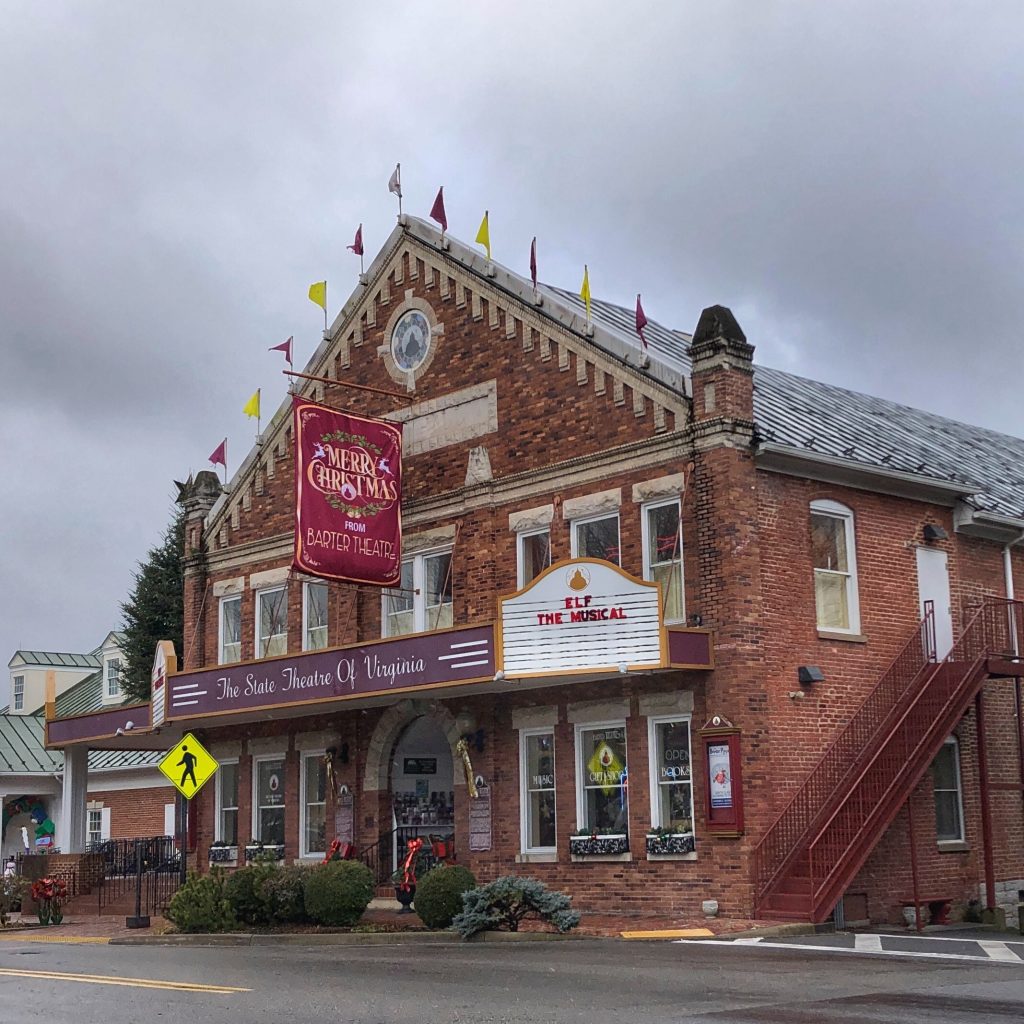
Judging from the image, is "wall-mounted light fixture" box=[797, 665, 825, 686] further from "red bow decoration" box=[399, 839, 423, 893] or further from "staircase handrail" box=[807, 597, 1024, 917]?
"red bow decoration" box=[399, 839, 423, 893]

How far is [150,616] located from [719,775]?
30.8m

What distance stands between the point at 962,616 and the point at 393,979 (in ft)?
45.8

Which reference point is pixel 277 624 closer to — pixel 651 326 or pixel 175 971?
pixel 651 326

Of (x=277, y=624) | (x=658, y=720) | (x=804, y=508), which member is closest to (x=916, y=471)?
(x=804, y=508)

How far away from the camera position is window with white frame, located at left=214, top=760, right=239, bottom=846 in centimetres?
3094

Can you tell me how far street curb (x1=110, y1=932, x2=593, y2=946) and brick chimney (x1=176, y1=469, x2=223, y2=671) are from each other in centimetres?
991

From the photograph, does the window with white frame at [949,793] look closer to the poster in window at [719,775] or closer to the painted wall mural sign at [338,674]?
the poster in window at [719,775]

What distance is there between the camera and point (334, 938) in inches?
840

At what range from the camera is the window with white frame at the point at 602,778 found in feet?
76.6

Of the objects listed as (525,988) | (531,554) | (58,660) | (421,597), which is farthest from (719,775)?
(58,660)

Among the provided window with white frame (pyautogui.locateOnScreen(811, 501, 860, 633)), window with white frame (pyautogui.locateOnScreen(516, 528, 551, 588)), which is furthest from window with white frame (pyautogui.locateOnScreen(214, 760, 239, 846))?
window with white frame (pyautogui.locateOnScreen(811, 501, 860, 633))

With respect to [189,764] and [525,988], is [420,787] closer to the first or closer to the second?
[189,764]

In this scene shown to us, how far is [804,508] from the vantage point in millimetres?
23250

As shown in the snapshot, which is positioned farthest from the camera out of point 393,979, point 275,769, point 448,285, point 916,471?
point 275,769
